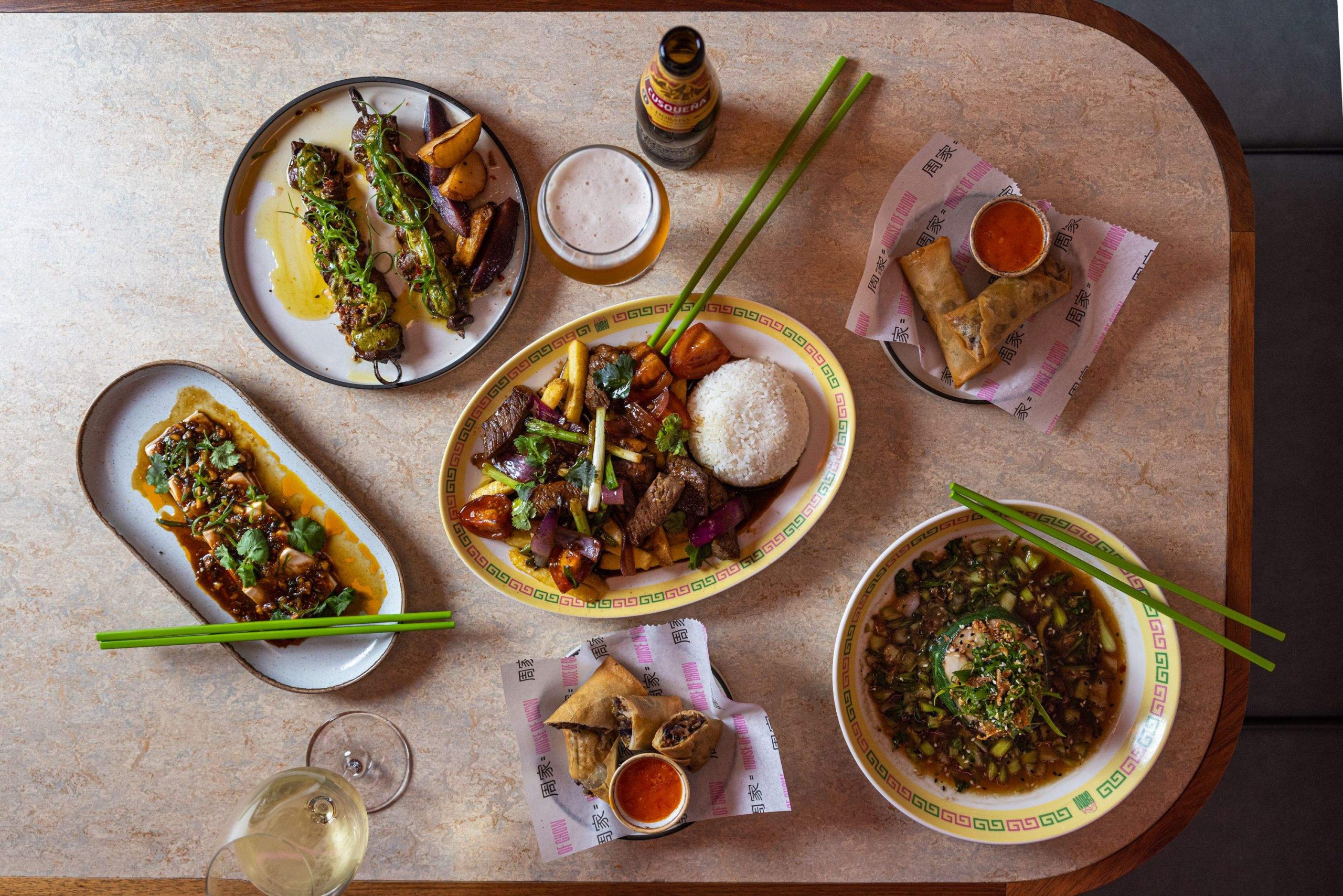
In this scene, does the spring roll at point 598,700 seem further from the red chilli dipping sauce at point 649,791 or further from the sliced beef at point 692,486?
the sliced beef at point 692,486

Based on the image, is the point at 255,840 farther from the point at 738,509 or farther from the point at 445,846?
the point at 738,509

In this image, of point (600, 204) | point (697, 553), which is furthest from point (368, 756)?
point (600, 204)

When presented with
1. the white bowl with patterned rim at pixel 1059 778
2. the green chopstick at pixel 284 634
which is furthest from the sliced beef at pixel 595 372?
the white bowl with patterned rim at pixel 1059 778

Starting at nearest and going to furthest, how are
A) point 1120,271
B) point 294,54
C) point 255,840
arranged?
point 255,840, point 1120,271, point 294,54

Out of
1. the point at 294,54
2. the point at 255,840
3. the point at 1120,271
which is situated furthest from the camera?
the point at 294,54

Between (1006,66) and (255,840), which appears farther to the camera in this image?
(1006,66)

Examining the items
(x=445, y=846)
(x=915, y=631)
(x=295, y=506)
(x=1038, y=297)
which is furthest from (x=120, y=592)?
(x=1038, y=297)

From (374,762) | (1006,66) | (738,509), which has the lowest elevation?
(374,762)
